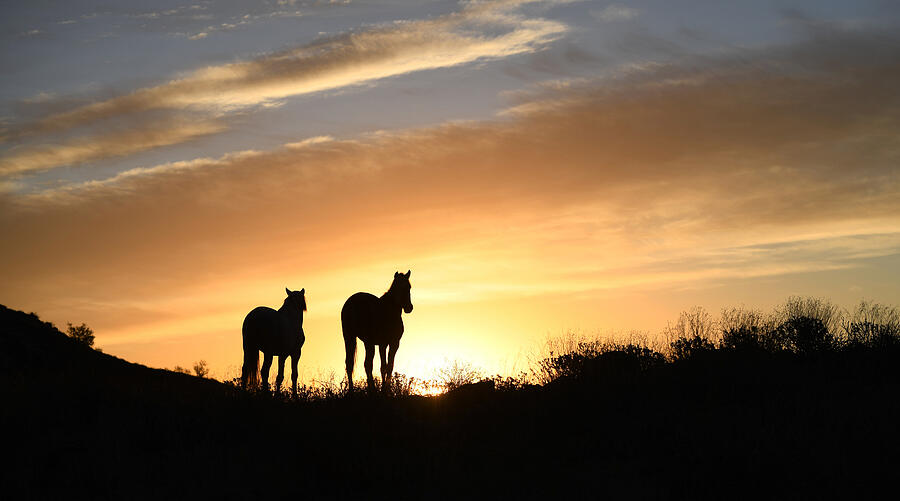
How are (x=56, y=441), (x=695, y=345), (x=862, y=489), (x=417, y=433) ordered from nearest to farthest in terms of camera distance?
(x=862, y=489) < (x=56, y=441) < (x=417, y=433) < (x=695, y=345)

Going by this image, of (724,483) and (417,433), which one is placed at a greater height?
(417,433)

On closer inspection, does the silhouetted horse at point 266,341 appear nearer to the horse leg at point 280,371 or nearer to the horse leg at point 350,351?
the horse leg at point 280,371

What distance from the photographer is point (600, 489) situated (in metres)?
9.80

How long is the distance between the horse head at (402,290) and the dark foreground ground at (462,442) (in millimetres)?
4096

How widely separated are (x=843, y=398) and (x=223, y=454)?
11.1m

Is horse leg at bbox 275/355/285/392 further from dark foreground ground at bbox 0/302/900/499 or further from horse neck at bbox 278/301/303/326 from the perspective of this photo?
dark foreground ground at bbox 0/302/900/499

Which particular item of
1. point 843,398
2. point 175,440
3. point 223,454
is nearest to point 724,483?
point 843,398

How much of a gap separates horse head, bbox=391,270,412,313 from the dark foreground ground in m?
4.10

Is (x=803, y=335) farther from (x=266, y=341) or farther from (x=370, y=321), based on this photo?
(x=266, y=341)

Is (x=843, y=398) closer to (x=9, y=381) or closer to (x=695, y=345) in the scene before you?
(x=695, y=345)

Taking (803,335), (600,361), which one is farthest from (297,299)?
(803,335)

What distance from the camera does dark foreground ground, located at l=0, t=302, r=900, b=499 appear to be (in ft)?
31.6

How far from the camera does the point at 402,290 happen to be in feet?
58.5

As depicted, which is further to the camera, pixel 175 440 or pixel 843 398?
pixel 843 398
